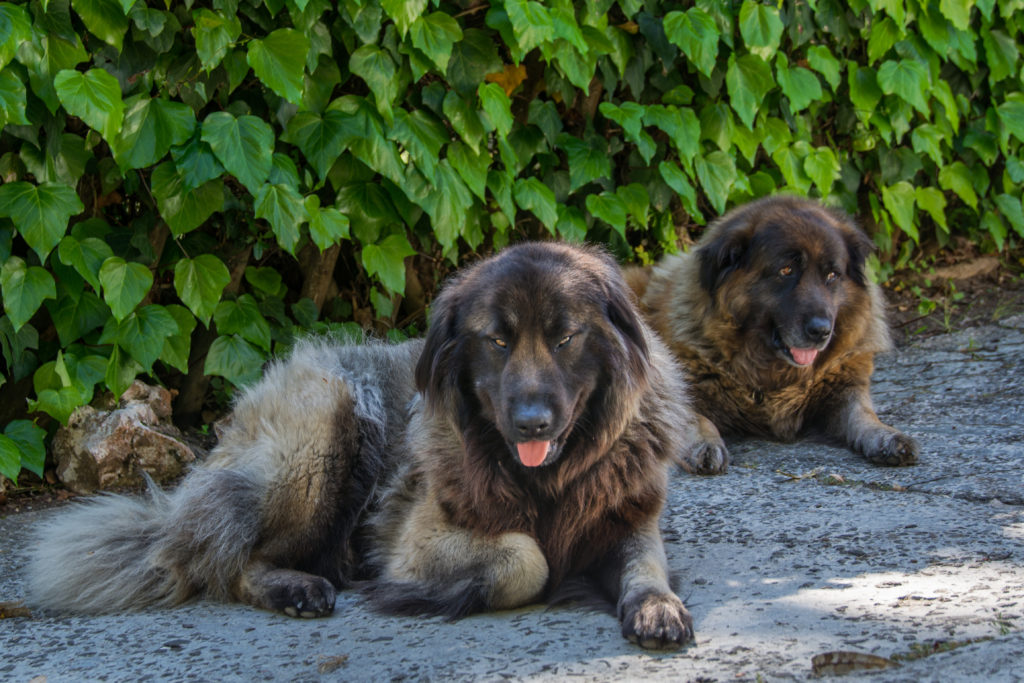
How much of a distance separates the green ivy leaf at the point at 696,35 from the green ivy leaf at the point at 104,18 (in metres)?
2.78

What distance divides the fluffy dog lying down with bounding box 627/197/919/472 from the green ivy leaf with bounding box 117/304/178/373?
2688mm

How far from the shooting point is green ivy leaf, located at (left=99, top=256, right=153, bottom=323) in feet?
14.4

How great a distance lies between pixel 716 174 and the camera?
19.3ft

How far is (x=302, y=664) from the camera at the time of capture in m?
2.90

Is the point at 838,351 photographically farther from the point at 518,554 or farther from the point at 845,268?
the point at 518,554

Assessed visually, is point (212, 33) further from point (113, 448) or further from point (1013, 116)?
point (1013, 116)

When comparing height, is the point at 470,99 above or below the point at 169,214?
above

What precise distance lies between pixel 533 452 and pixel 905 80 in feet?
14.5

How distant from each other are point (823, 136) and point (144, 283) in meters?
4.79

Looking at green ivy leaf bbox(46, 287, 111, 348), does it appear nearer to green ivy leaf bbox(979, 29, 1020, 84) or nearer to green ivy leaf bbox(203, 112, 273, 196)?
green ivy leaf bbox(203, 112, 273, 196)

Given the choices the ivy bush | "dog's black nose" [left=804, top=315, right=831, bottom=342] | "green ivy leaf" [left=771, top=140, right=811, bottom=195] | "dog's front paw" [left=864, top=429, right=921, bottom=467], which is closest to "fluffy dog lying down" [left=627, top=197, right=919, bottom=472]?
"dog's black nose" [left=804, top=315, right=831, bottom=342]

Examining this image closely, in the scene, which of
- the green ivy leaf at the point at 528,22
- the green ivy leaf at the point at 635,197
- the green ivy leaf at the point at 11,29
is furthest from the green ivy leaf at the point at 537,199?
the green ivy leaf at the point at 11,29

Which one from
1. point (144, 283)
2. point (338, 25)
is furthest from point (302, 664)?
point (338, 25)

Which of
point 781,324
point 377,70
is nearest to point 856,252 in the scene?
point 781,324
